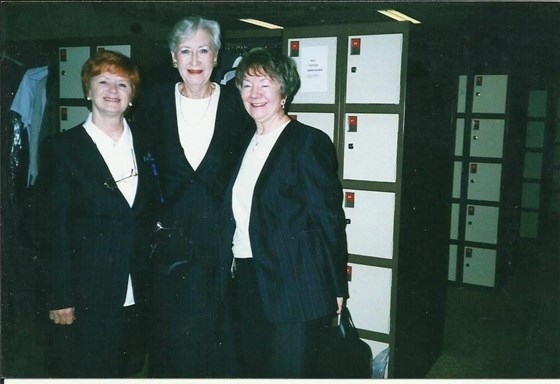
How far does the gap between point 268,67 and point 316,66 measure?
69 centimetres

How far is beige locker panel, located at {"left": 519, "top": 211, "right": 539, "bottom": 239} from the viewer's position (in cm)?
483

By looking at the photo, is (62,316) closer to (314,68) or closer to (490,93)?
(314,68)

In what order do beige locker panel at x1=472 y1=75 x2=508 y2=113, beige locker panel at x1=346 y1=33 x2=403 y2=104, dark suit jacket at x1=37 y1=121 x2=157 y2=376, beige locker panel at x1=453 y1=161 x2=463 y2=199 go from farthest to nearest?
beige locker panel at x1=453 y1=161 x2=463 y2=199 → beige locker panel at x1=472 y1=75 x2=508 y2=113 → beige locker panel at x1=346 y1=33 x2=403 y2=104 → dark suit jacket at x1=37 y1=121 x2=157 y2=376

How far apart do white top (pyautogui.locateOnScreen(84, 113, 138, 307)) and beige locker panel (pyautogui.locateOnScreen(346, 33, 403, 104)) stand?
44.1 inches

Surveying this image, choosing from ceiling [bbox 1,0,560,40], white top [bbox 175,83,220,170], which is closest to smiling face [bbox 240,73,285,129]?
white top [bbox 175,83,220,170]

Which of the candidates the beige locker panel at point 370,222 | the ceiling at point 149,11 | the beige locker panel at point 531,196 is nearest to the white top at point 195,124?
the ceiling at point 149,11

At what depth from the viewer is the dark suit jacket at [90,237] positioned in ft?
5.61

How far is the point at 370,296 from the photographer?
247cm

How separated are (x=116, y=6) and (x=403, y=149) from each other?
1.42m

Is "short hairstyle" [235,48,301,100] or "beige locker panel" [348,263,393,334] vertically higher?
"short hairstyle" [235,48,301,100]

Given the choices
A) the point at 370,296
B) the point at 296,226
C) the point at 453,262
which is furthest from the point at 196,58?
the point at 453,262

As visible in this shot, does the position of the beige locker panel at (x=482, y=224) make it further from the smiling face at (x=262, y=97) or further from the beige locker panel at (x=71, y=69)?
the beige locker panel at (x=71, y=69)

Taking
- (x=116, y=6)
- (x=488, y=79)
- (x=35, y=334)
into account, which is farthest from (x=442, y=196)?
(x=35, y=334)

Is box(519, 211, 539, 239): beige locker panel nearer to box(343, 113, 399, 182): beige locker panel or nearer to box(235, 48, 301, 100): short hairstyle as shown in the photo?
box(343, 113, 399, 182): beige locker panel
